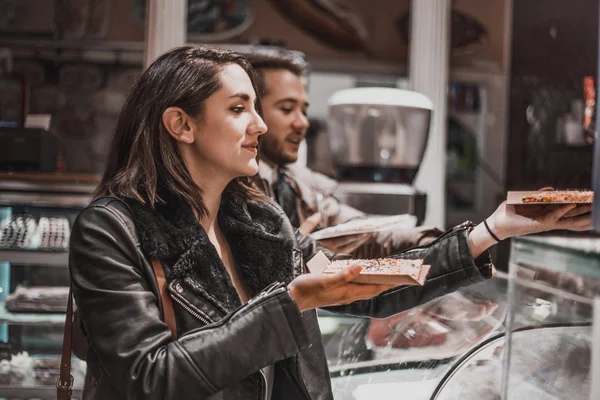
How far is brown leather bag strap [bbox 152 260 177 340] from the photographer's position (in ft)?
4.76

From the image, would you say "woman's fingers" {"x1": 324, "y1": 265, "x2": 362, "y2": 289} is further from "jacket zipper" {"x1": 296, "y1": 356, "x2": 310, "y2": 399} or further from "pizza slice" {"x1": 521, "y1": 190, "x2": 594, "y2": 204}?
"pizza slice" {"x1": 521, "y1": 190, "x2": 594, "y2": 204}

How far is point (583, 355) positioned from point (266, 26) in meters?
5.29

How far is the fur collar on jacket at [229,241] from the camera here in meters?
1.48

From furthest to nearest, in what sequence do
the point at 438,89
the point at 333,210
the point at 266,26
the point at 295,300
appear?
the point at 266,26, the point at 438,89, the point at 333,210, the point at 295,300

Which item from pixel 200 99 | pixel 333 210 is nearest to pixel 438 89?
pixel 333 210

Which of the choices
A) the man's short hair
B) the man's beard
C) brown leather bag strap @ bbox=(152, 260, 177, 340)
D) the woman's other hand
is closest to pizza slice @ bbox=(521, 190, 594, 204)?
the woman's other hand

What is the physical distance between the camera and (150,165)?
154 cm

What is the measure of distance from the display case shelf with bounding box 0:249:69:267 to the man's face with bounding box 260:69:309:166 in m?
1.10

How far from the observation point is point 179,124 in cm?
157

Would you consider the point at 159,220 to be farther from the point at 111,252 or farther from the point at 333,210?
the point at 333,210

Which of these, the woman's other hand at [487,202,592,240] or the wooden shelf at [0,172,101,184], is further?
the wooden shelf at [0,172,101,184]

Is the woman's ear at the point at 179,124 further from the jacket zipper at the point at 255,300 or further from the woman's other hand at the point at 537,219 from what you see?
the woman's other hand at the point at 537,219

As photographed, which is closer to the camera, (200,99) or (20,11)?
(200,99)

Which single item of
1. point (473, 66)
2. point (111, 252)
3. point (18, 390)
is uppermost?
→ point (473, 66)
